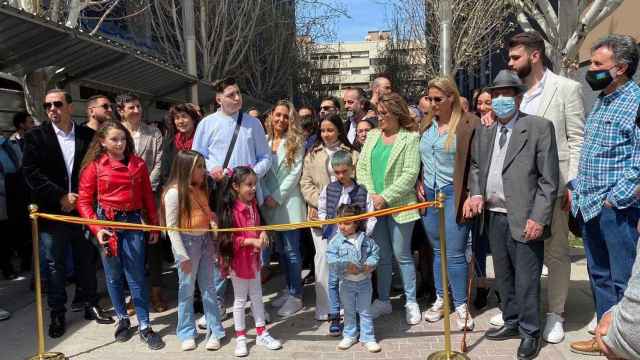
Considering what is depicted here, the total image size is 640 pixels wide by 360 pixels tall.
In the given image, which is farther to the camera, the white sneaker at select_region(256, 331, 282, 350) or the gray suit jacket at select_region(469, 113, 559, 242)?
the white sneaker at select_region(256, 331, 282, 350)

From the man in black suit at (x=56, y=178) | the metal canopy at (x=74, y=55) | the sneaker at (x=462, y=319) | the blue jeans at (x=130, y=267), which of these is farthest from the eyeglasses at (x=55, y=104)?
the sneaker at (x=462, y=319)

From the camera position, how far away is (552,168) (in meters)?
3.76

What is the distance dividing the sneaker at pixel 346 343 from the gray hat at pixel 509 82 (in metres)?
2.31

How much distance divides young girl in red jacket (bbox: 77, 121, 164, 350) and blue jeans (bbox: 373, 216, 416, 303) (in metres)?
2.05

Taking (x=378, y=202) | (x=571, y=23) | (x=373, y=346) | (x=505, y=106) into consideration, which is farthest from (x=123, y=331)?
(x=571, y=23)

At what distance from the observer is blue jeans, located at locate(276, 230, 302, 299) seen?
16.3 ft

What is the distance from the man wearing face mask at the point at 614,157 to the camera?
336 cm

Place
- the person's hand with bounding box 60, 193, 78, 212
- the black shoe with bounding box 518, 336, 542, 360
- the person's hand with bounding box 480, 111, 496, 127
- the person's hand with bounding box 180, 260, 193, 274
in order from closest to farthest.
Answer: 1. the black shoe with bounding box 518, 336, 542, 360
2. the person's hand with bounding box 180, 260, 193, 274
3. the person's hand with bounding box 60, 193, 78, 212
4. the person's hand with bounding box 480, 111, 496, 127

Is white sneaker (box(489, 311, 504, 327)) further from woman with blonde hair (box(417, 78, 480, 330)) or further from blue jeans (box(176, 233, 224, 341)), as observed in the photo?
blue jeans (box(176, 233, 224, 341))

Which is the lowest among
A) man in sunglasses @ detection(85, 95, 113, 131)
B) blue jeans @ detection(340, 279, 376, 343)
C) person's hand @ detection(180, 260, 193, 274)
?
blue jeans @ detection(340, 279, 376, 343)

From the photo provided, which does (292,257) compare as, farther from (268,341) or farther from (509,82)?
(509,82)

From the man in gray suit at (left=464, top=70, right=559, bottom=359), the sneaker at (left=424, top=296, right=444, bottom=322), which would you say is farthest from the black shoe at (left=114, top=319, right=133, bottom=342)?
the man in gray suit at (left=464, top=70, right=559, bottom=359)

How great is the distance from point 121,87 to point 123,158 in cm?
598

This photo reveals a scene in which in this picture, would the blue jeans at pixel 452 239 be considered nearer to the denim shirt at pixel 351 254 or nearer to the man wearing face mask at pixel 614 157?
the denim shirt at pixel 351 254
